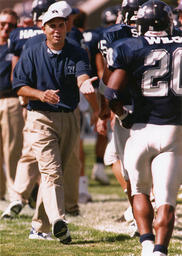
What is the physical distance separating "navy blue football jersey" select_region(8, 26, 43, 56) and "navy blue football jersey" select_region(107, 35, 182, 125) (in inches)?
109

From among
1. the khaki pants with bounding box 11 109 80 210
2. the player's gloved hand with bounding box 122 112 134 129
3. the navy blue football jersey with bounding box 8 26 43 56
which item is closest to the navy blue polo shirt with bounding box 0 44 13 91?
the navy blue football jersey with bounding box 8 26 43 56

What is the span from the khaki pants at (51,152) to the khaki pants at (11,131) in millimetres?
2172

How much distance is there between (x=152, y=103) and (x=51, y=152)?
4.88ft

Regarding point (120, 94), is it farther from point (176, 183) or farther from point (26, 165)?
point (26, 165)

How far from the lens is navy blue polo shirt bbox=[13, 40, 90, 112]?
19.2ft

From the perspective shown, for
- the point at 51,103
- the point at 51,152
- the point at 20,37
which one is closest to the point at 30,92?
the point at 51,103

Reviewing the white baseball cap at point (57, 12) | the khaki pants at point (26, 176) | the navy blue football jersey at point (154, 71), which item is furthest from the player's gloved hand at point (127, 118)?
the khaki pants at point (26, 176)

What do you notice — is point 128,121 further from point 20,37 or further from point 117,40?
point 20,37

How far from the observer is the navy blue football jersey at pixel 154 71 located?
14.6ft

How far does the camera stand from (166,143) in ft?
14.7

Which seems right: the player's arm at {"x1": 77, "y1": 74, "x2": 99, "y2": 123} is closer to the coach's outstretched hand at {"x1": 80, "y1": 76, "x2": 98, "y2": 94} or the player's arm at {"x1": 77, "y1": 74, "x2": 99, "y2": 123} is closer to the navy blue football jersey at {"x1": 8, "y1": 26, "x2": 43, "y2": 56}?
the coach's outstretched hand at {"x1": 80, "y1": 76, "x2": 98, "y2": 94}

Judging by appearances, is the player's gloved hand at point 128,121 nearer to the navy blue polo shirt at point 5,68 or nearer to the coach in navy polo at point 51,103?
the coach in navy polo at point 51,103

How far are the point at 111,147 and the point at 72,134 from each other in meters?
0.39

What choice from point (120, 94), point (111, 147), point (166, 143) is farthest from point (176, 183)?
point (111, 147)
